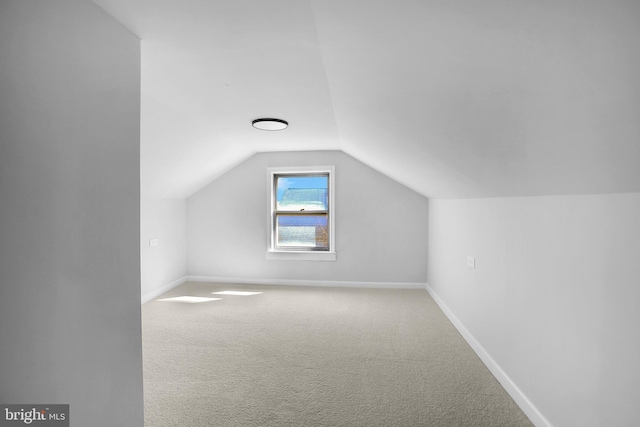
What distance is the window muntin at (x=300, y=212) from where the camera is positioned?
539 cm

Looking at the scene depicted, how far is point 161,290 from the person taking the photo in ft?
15.8

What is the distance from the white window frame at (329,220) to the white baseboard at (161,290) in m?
1.40

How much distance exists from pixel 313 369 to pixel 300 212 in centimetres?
305

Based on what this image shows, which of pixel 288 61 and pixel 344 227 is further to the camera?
pixel 344 227

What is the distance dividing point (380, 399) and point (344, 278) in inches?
120

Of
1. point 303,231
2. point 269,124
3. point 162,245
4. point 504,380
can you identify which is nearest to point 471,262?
point 504,380

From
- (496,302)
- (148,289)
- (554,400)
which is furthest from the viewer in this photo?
(148,289)

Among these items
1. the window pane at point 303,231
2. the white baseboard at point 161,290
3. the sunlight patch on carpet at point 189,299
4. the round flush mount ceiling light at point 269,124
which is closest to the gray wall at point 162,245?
the white baseboard at point 161,290

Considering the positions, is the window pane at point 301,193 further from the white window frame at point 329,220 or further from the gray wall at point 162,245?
the gray wall at point 162,245

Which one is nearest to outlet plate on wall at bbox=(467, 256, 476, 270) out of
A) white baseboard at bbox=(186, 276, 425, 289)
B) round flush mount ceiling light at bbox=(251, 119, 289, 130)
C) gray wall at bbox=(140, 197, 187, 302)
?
white baseboard at bbox=(186, 276, 425, 289)

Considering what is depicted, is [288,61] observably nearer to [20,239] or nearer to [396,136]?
[396,136]

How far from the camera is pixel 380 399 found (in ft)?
7.30

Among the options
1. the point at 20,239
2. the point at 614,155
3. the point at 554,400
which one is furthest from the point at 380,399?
the point at 20,239

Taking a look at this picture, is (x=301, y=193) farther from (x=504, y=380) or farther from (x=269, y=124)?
(x=504, y=380)
